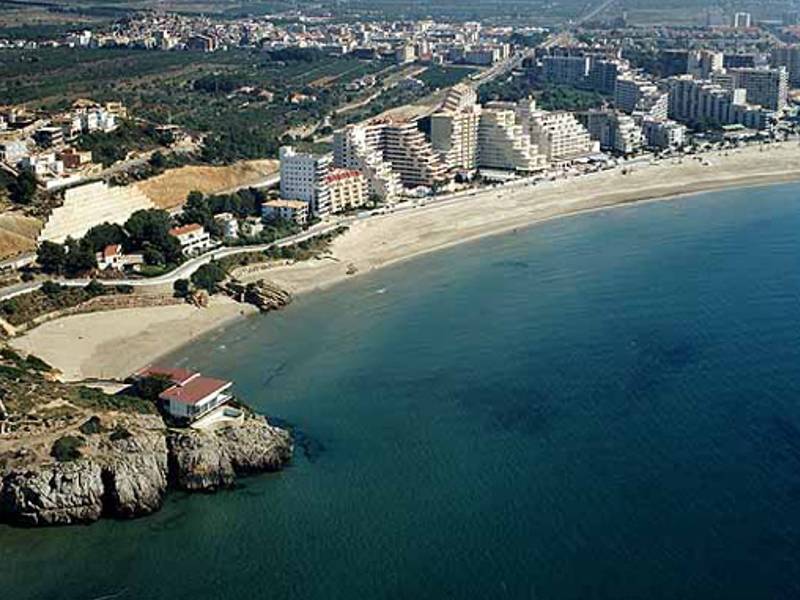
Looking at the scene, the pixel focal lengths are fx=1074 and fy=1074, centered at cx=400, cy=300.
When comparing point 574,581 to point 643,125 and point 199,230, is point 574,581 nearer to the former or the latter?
point 199,230

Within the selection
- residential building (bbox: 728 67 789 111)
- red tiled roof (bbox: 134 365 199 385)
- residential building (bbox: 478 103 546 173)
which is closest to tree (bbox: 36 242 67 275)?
red tiled roof (bbox: 134 365 199 385)

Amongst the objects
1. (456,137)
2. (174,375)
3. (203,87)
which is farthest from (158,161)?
(203,87)

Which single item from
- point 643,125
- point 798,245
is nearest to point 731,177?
point 643,125

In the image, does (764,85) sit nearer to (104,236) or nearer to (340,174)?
(340,174)

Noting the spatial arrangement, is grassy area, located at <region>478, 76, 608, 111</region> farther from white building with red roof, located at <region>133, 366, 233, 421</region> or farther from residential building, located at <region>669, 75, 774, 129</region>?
white building with red roof, located at <region>133, 366, 233, 421</region>

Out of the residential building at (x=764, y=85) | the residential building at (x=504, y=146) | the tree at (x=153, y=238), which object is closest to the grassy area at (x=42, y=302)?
the tree at (x=153, y=238)
